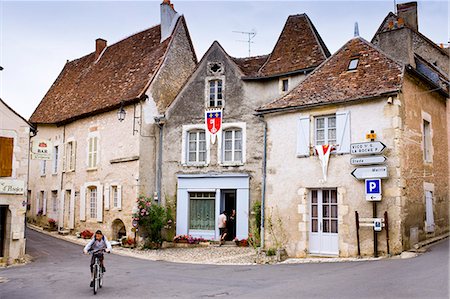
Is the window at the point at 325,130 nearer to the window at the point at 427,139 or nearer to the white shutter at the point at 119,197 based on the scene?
the window at the point at 427,139

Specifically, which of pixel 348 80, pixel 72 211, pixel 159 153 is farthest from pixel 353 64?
pixel 72 211

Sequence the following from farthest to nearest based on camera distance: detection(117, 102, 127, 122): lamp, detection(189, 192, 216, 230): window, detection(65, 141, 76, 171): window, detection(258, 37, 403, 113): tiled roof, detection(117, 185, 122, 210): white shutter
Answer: detection(65, 141, 76, 171): window
detection(117, 185, 122, 210): white shutter
detection(117, 102, 127, 122): lamp
detection(189, 192, 216, 230): window
detection(258, 37, 403, 113): tiled roof

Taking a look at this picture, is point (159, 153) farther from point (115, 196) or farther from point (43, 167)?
point (43, 167)

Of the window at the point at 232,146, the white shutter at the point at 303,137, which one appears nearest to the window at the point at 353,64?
the white shutter at the point at 303,137

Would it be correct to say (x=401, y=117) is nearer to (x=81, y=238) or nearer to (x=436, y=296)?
(x=436, y=296)

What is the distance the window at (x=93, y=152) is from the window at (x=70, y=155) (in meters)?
1.47

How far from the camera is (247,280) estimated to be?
11070 mm

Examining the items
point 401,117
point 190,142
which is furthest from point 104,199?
point 401,117

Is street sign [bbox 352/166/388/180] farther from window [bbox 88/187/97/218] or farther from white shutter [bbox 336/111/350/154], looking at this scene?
window [bbox 88/187/97/218]

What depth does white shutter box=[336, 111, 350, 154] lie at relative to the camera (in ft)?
46.1

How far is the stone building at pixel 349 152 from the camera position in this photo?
43.9ft

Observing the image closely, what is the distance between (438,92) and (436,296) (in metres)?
10.0

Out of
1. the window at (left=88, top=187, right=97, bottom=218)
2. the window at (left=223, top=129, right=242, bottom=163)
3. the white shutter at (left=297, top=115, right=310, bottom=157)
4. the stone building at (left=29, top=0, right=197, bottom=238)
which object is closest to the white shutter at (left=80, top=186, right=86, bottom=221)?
the stone building at (left=29, top=0, right=197, bottom=238)

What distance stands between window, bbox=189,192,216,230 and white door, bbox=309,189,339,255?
231 inches
